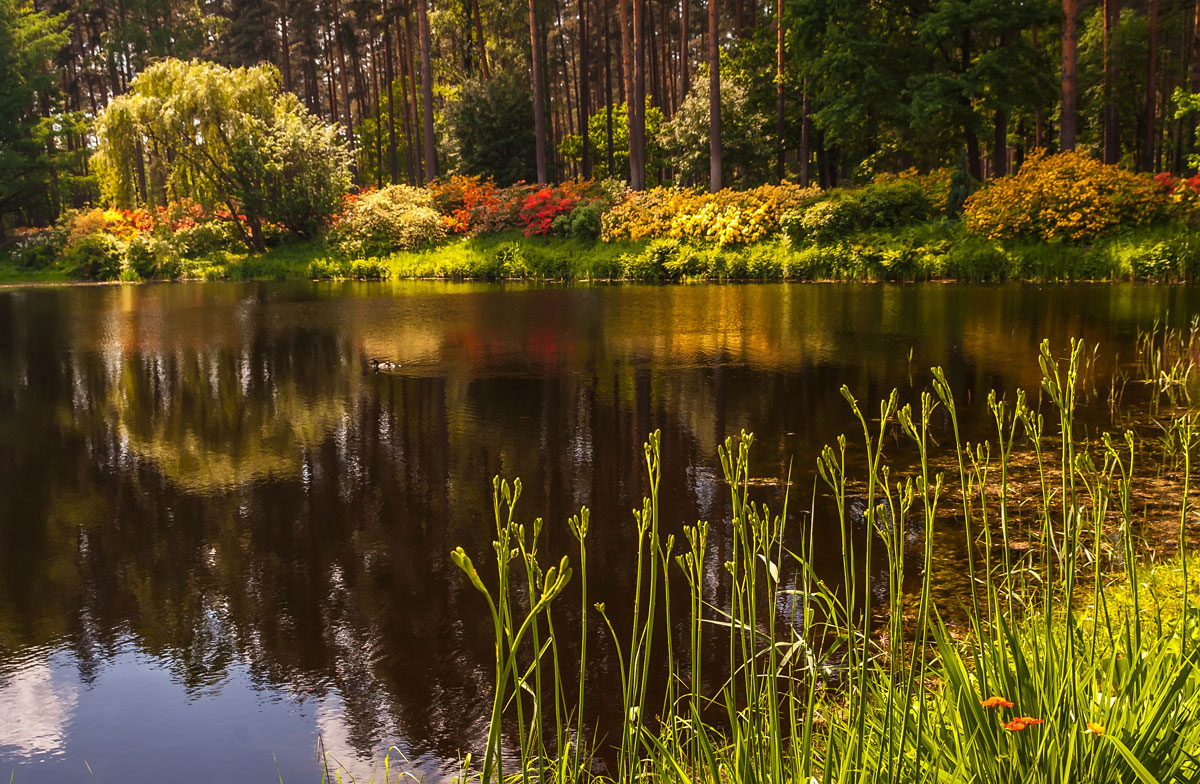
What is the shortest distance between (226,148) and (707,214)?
17912mm

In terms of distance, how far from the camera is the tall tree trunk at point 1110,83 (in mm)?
31406

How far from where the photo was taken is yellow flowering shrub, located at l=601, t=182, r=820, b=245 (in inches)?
1057

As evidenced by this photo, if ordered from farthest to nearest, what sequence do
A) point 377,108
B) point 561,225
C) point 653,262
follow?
point 377,108
point 561,225
point 653,262

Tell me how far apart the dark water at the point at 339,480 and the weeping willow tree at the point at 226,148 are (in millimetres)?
17280

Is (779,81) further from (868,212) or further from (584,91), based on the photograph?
(584,91)

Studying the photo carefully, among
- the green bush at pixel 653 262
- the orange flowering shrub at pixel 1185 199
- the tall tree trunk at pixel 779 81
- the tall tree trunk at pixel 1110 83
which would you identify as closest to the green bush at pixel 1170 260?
the orange flowering shrub at pixel 1185 199

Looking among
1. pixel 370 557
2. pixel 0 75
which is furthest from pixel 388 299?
pixel 0 75

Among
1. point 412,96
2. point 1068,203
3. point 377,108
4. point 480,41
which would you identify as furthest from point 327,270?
point 377,108

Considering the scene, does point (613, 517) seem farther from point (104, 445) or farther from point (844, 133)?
point (844, 133)

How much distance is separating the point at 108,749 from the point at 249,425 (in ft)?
19.5

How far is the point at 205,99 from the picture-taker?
32.6 meters

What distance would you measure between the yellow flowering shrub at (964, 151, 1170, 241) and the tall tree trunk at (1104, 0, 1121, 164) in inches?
397

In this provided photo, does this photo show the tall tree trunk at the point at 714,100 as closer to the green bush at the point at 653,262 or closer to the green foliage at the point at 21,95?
the green bush at the point at 653,262

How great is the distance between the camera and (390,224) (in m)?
33.8
